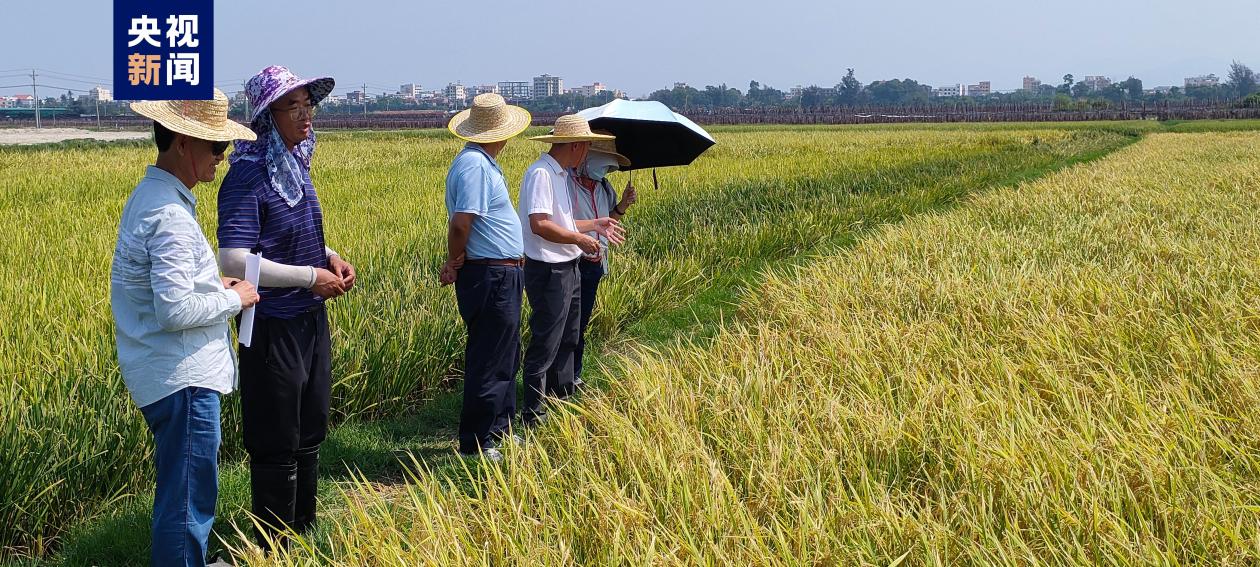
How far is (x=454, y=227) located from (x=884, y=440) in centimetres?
176

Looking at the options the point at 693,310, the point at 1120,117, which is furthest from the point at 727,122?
the point at 693,310

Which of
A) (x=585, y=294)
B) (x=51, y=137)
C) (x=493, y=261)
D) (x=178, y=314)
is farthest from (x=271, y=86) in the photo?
(x=51, y=137)

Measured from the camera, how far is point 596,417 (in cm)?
332

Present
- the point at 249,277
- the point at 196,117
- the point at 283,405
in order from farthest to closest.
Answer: the point at 283,405 → the point at 249,277 → the point at 196,117

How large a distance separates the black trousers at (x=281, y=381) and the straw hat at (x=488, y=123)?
1045 millimetres

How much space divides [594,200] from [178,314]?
247 cm

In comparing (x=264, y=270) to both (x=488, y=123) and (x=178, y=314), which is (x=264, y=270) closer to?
(x=178, y=314)

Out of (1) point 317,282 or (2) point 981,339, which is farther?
(2) point 981,339

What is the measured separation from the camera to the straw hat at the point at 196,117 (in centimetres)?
230

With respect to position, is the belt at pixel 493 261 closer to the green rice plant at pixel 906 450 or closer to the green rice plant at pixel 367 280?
the green rice plant at pixel 906 450

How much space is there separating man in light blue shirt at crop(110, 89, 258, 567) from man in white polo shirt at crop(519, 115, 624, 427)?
1.55 metres

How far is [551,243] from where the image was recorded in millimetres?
4105

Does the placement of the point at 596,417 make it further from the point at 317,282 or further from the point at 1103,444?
the point at 1103,444

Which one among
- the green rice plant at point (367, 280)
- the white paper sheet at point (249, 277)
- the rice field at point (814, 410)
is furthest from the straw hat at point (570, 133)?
the white paper sheet at point (249, 277)
